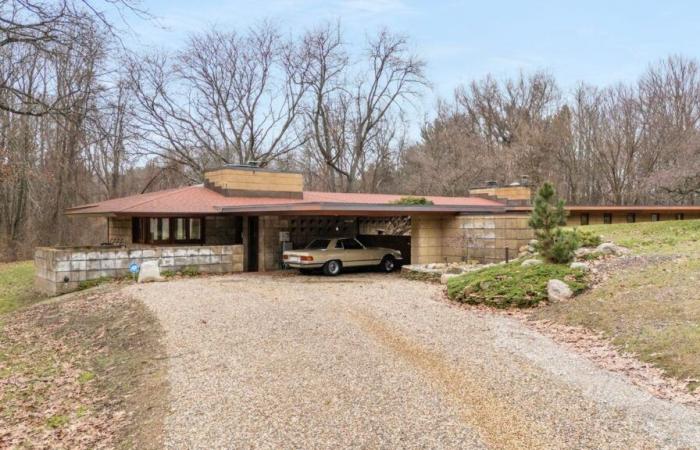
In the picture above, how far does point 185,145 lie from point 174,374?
103ft

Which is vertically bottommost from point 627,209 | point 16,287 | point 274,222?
point 16,287

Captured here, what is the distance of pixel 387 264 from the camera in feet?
60.8

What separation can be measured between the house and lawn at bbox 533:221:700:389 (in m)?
4.82

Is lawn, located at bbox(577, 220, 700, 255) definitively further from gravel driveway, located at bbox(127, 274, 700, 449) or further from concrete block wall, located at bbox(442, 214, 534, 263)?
gravel driveway, located at bbox(127, 274, 700, 449)

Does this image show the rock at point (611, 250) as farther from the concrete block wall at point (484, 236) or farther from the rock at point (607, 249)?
the concrete block wall at point (484, 236)

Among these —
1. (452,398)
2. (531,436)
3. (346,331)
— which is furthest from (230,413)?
(346,331)

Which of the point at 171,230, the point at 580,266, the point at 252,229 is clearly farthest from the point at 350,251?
the point at 580,266

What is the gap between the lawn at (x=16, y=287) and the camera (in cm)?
1577

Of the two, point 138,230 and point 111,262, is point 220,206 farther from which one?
point 111,262

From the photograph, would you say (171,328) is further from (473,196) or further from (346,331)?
(473,196)

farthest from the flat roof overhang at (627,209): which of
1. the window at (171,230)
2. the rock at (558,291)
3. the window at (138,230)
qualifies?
the window at (138,230)

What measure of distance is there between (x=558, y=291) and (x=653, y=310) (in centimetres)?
214

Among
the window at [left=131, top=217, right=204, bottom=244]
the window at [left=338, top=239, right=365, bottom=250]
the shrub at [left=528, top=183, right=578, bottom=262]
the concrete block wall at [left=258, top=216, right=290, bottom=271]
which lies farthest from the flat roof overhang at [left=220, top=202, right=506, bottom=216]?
the shrub at [left=528, top=183, right=578, bottom=262]

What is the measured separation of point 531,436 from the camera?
15.4 feet
